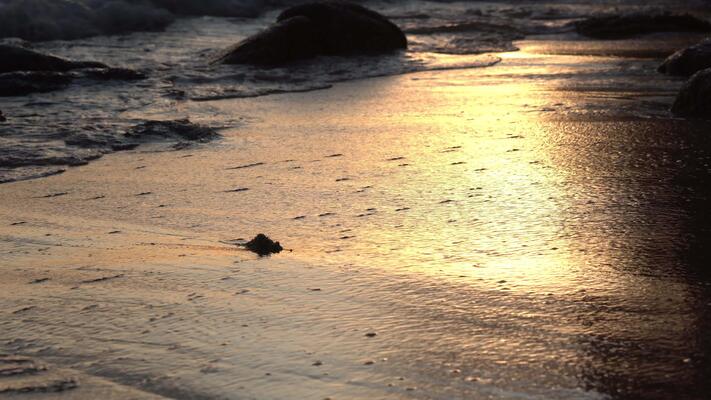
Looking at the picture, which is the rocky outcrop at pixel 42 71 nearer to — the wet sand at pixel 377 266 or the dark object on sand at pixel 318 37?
the dark object on sand at pixel 318 37

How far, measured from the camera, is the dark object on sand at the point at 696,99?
6355 millimetres

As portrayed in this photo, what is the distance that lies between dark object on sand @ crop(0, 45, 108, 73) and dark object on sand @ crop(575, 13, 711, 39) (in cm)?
744

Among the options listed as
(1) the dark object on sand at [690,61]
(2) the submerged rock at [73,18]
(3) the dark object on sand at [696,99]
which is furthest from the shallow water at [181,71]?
(3) the dark object on sand at [696,99]

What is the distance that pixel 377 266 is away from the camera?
332 centimetres

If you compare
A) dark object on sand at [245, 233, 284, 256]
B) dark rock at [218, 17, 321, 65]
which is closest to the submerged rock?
dark rock at [218, 17, 321, 65]

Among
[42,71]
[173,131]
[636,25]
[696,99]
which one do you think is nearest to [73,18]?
[42,71]

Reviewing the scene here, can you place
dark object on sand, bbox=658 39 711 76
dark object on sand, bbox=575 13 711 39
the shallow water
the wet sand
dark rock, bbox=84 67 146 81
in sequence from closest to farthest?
the wet sand < the shallow water < dark rock, bbox=84 67 146 81 < dark object on sand, bbox=658 39 711 76 < dark object on sand, bbox=575 13 711 39

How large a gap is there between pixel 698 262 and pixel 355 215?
143 cm

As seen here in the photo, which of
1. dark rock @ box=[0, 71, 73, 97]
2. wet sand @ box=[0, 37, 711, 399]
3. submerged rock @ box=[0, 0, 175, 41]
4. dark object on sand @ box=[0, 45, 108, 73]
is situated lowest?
wet sand @ box=[0, 37, 711, 399]

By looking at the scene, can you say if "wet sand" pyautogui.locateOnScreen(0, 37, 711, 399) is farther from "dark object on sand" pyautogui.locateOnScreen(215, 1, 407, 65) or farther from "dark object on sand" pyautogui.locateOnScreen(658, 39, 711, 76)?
"dark object on sand" pyautogui.locateOnScreen(215, 1, 407, 65)

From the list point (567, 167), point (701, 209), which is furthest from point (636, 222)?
point (567, 167)

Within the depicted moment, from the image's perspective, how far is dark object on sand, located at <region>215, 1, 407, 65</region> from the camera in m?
9.90

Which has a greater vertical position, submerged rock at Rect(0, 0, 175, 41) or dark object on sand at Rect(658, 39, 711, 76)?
submerged rock at Rect(0, 0, 175, 41)

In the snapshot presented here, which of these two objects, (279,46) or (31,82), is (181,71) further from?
(31,82)
